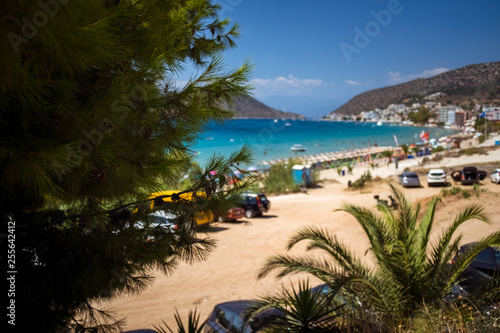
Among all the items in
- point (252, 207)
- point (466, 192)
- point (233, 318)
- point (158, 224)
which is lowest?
point (233, 318)

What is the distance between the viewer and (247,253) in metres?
11.2

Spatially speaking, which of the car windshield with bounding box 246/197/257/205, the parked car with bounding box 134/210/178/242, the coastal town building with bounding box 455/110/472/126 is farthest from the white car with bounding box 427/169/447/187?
the parked car with bounding box 134/210/178/242

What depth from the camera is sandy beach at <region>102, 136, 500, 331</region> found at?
764 cm

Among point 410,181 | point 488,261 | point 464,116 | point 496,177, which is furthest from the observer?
point 410,181

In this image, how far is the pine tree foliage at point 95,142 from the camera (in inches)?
59.2

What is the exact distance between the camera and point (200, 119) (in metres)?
3.01

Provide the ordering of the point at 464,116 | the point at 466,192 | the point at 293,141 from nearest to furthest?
the point at 466,192
the point at 464,116
the point at 293,141

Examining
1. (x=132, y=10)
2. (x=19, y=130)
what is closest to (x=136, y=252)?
(x=19, y=130)

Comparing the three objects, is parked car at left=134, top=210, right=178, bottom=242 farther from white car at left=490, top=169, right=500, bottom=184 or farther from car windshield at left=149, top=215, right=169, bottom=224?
white car at left=490, top=169, right=500, bottom=184

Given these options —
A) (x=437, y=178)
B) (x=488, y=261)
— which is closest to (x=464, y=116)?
(x=437, y=178)

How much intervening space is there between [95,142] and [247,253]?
9.61m

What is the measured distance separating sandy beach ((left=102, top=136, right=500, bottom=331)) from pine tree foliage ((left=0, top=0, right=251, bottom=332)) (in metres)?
0.72

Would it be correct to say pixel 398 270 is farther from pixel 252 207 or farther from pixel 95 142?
pixel 252 207

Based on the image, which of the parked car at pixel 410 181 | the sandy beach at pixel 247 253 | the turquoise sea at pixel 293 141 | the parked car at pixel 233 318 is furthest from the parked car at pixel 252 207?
the turquoise sea at pixel 293 141
